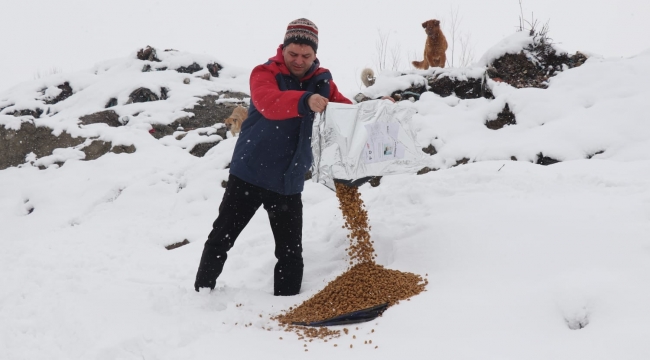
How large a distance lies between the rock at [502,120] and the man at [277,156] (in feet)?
10.2

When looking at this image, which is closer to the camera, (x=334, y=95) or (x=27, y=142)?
(x=334, y=95)

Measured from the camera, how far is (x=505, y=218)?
8.68 ft

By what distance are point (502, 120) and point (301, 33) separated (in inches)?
139

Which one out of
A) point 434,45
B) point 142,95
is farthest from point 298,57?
point 142,95

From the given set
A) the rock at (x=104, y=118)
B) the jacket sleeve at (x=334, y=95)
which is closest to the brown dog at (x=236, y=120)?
the rock at (x=104, y=118)

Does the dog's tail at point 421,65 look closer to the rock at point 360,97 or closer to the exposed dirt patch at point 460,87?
the exposed dirt patch at point 460,87

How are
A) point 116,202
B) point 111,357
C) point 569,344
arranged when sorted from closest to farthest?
point 569,344 → point 111,357 → point 116,202

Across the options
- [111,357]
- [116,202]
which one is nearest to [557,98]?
[111,357]

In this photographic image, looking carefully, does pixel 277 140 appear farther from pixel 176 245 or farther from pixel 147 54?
pixel 147 54

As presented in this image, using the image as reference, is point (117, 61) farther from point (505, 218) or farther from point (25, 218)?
point (505, 218)

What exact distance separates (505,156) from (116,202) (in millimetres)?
4874

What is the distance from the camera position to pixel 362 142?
8.06ft

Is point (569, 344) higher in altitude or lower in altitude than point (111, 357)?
higher

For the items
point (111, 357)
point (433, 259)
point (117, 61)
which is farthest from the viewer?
point (117, 61)
